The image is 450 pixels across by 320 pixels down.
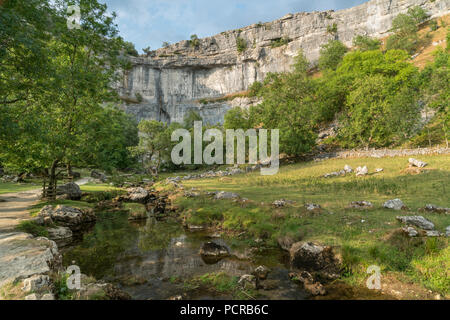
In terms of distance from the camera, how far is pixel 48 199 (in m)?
18.1

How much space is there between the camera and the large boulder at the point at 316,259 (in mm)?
7730

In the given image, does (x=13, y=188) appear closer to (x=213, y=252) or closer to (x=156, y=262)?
(x=156, y=262)

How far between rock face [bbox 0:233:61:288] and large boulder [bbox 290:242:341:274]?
8203mm

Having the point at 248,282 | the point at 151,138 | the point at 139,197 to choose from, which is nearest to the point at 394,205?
the point at 248,282

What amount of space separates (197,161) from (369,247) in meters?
53.4

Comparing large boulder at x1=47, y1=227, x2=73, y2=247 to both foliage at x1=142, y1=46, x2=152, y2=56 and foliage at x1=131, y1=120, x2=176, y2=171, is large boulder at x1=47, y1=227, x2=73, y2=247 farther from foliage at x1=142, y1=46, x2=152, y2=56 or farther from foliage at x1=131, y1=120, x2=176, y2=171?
foliage at x1=142, y1=46, x2=152, y2=56

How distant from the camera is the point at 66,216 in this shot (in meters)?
13.9

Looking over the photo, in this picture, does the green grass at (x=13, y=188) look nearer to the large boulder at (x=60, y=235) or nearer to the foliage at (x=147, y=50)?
the large boulder at (x=60, y=235)

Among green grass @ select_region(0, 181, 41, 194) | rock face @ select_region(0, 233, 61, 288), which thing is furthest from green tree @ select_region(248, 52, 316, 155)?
green grass @ select_region(0, 181, 41, 194)

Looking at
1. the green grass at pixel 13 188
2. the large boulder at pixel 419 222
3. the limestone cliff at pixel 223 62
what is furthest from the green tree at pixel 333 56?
the green grass at pixel 13 188

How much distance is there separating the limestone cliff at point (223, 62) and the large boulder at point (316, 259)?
87526mm

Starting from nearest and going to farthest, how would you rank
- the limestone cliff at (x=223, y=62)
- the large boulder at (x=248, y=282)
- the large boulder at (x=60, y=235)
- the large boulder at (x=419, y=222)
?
the large boulder at (x=248, y=282)
the large boulder at (x=419, y=222)
the large boulder at (x=60, y=235)
the limestone cliff at (x=223, y=62)

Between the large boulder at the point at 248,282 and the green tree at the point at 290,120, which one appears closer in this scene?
the large boulder at the point at 248,282

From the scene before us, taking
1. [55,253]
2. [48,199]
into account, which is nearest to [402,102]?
[55,253]
